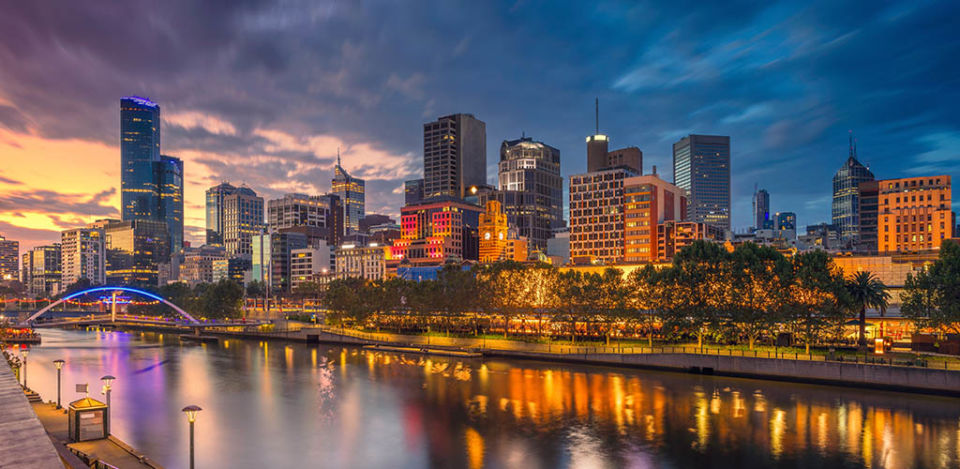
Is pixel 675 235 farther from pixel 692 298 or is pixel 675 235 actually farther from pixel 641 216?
pixel 692 298

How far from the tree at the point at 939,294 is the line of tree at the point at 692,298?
4.21 meters

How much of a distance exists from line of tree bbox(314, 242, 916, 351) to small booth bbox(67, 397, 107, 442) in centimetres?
6274

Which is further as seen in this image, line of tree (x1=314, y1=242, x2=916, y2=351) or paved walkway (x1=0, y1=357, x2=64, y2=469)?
line of tree (x1=314, y1=242, x2=916, y2=351)

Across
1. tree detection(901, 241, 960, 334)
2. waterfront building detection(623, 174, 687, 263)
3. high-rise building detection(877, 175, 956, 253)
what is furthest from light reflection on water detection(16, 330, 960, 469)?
high-rise building detection(877, 175, 956, 253)

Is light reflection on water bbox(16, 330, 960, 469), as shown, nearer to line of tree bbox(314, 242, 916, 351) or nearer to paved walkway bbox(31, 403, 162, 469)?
paved walkway bbox(31, 403, 162, 469)

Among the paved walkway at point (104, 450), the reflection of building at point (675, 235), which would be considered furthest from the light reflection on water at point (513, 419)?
the reflection of building at point (675, 235)

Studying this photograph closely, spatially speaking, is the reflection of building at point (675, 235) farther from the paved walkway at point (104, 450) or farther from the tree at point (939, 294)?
the paved walkway at point (104, 450)

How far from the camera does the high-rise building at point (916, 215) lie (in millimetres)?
170125

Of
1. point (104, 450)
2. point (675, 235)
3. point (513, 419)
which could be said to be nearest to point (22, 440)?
point (104, 450)

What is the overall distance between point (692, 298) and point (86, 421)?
219 feet

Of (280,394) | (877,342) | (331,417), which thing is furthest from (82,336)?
(877,342)

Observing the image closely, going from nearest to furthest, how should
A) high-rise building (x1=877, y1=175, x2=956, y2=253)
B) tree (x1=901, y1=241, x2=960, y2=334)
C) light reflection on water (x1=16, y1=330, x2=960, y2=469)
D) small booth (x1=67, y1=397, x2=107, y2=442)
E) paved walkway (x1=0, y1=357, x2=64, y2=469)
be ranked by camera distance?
paved walkway (x1=0, y1=357, x2=64, y2=469) → small booth (x1=67, y1=397, x2=107, y2=442) → light reflection on water (x1=16, y1=330, x2=960, y2=469) → tree (x1=901, y1=241, x2=960, y2=334) → high-rise building (x1=877, y1=175, x2=956, y2=253)

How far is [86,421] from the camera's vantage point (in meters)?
32.6

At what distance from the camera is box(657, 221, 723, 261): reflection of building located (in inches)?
7200
